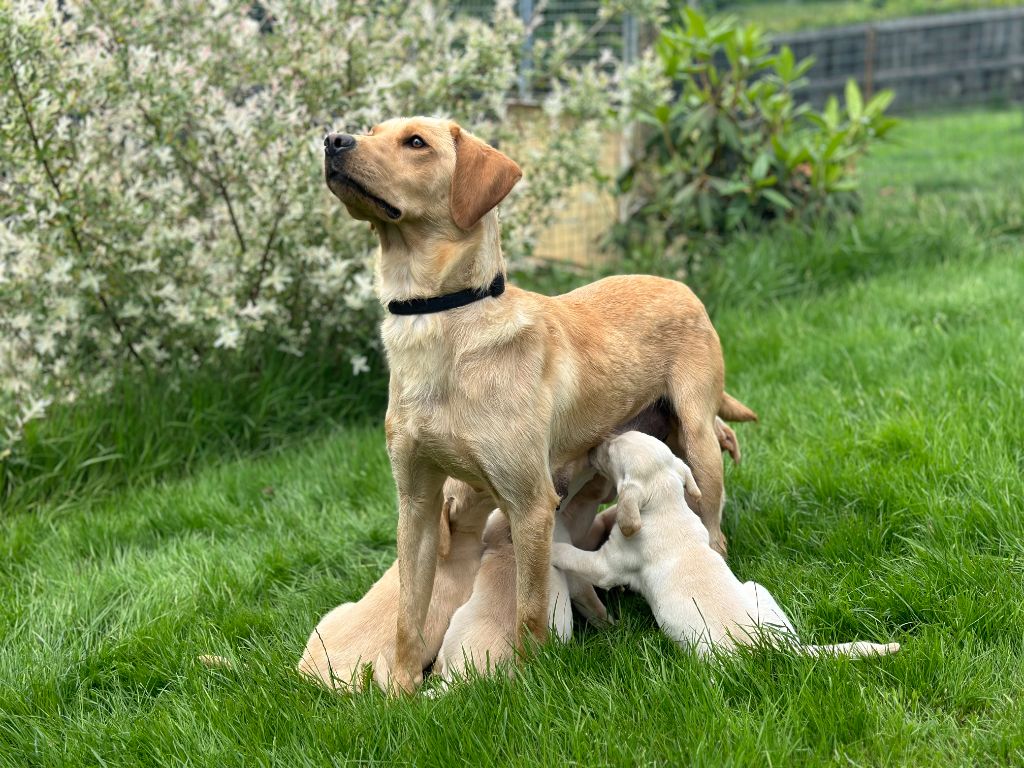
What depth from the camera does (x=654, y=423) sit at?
3.64 meters

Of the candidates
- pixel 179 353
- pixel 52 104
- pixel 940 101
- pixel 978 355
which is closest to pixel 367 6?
pixel 52 104

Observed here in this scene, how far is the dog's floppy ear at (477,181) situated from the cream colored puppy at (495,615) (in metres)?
1.12

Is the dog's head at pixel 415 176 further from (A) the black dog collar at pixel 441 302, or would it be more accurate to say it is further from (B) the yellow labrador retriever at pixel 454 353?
(A) the black dog collar at pixel 441 302

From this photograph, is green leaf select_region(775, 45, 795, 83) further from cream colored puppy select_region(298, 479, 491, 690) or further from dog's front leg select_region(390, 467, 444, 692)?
dog's front leg select_region(390, 467, 444, 692)

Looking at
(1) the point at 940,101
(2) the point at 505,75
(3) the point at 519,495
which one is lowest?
(1) the point at 940,101

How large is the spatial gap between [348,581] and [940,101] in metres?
15.7

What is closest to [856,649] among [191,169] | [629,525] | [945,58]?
[629,525]

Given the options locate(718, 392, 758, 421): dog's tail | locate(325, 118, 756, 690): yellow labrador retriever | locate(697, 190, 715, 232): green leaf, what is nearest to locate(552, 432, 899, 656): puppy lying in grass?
locate(325, 118, 756, 690): yellow labrador retriever

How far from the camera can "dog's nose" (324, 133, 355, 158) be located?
2791mm

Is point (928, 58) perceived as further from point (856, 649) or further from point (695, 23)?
point (856, 649)

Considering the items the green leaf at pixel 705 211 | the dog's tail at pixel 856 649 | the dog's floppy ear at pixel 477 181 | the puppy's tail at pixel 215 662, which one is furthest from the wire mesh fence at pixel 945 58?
the puppy's tail at pixel 215 662

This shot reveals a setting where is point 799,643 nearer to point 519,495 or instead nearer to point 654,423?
point 519,495

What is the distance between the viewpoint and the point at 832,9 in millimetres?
19281

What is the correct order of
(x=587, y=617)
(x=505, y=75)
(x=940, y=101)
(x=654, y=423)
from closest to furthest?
(x=587, y=617) < (x=654, y=423) < (x=505, y=75) < (x=940, y=101)
